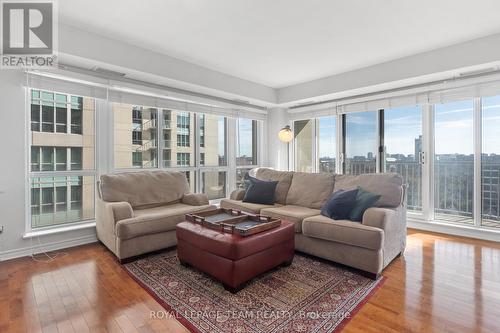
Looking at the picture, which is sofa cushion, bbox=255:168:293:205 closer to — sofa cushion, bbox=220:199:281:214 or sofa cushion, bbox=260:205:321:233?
sofa cushion, bbox=220:199:281:214

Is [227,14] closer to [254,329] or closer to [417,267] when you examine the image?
[254,329]

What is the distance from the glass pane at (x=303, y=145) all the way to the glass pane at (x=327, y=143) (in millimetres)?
227

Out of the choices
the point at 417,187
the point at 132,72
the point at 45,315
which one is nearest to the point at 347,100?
the point at 417,187

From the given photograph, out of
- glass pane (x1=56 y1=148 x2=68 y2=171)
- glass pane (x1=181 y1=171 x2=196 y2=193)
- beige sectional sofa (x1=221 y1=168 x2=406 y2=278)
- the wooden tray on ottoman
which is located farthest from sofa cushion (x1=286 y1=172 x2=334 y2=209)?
glass pane (x1=56 y1=148 x2=68 y2=171)

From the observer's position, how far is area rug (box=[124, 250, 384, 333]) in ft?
5.79

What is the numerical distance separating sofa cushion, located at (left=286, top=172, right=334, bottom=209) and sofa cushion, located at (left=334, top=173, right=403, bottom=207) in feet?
0.98

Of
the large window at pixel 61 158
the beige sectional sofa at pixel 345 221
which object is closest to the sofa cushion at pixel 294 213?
the beige sectional sofa at pixel 345 221

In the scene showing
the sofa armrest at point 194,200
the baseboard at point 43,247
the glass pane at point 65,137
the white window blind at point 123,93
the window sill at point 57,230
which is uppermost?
the white window blind at point 123,93

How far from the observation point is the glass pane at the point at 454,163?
3.77 meters

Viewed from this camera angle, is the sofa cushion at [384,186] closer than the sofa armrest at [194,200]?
Yes

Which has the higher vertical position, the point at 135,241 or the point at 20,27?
the point at 20,27

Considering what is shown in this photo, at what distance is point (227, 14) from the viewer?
2580mm

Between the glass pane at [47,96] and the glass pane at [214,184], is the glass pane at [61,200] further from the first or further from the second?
the glass pane at [214,184]

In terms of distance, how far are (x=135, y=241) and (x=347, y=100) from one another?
4.00 m
